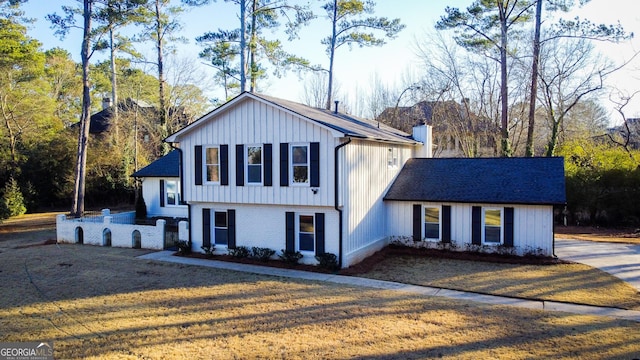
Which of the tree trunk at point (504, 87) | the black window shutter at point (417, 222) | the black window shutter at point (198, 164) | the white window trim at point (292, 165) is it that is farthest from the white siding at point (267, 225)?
the tree trunk at point (504, 87)

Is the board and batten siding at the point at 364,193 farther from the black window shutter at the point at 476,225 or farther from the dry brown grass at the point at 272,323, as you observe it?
the black window shutter at the point at 476,225

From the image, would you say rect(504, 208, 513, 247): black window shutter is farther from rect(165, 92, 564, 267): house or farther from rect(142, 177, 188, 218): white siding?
rect(142, 177, 188, 218): white siding

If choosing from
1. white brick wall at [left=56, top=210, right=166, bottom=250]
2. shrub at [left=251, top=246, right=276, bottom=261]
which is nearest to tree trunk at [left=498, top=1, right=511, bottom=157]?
shrub at [left=251, top=246, right=276, bottom=261]

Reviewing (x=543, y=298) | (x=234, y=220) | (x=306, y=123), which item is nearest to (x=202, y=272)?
(x=234, y=220)

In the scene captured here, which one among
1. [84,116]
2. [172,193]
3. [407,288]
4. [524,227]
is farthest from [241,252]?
[84,116]

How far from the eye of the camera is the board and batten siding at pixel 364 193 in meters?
14.4

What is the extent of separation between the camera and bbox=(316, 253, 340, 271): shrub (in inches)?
558

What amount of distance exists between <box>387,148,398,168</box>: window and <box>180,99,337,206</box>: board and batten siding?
4870mm

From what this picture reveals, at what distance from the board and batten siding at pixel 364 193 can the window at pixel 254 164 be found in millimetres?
3390

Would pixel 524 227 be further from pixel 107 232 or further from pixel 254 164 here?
pixel 107 232

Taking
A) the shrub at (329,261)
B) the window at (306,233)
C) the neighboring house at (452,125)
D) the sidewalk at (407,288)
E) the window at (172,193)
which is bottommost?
the sidewalk at (407,288)

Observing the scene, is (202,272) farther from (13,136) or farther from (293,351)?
(13,136)

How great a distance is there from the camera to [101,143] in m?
35.3

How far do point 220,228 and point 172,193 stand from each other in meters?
8.18
